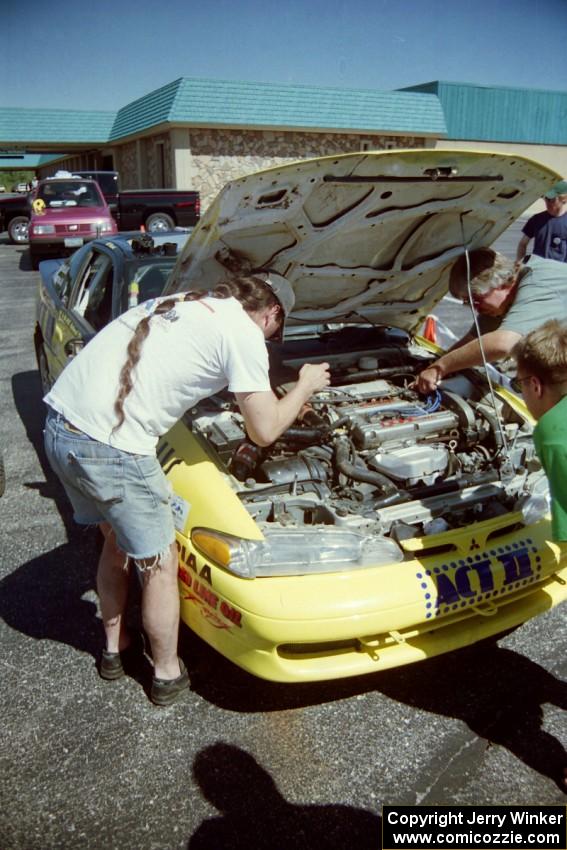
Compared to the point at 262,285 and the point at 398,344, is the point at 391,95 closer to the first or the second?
the point at 398,344

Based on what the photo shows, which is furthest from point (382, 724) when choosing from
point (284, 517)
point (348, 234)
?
point (348, 234)

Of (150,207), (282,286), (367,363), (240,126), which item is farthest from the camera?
(240,126)

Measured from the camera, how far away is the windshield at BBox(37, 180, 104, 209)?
49.2 feet

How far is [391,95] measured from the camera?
24875mm

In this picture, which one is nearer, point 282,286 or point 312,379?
point 312,379

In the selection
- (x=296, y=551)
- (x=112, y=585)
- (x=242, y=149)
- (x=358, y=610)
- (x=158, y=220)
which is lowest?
(x=158, y=220)

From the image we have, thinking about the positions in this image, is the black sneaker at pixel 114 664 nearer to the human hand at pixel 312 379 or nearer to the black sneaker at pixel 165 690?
the black sneaker at pixel 165 690

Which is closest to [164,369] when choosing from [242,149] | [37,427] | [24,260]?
[37,427]

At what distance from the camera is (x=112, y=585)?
2.69m

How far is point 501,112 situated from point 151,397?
33.8m

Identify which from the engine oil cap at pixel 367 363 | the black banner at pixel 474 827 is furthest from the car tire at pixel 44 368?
the black banner at pixel 474 827

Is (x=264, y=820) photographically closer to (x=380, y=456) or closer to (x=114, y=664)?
(x=114, y=664)

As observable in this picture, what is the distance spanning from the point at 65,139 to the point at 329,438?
2917cm

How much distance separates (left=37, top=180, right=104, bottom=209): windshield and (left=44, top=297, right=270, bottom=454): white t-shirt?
14051 mm
